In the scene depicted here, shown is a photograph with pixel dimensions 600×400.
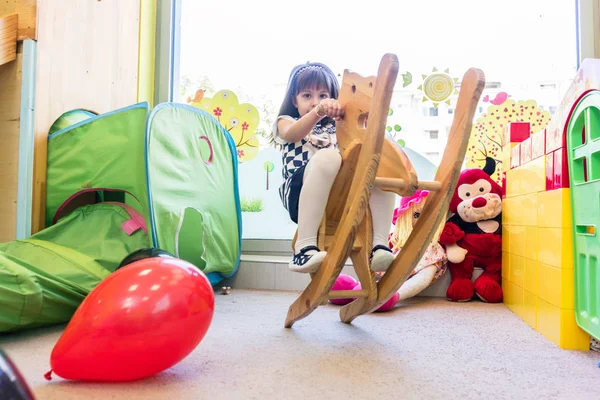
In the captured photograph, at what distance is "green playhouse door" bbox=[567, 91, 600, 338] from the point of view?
0.95 m

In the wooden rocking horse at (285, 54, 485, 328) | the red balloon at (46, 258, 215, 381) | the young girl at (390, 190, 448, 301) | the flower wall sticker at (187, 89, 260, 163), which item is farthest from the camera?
the flower wall sticker at (187, 89, 260, 163)

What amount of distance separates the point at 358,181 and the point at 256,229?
129cm

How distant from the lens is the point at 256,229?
2166mm

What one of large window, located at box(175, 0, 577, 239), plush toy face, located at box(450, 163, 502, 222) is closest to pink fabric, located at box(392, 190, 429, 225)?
plush toy face, located at box(450, 163, 502, 222)

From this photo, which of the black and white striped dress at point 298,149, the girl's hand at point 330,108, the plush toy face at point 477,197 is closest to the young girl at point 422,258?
the plush toy face at point 477,197

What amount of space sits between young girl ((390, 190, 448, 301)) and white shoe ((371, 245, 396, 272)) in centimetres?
56

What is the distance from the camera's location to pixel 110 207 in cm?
142

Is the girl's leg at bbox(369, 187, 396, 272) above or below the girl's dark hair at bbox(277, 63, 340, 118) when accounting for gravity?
below

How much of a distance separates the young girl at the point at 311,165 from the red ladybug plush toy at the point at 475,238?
2.18ft

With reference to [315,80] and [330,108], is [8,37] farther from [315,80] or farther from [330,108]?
[330,108]

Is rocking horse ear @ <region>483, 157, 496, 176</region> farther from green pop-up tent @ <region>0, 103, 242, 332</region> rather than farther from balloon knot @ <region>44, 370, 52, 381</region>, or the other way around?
balloon knot @ <region>44, 370, 52, 381</region>

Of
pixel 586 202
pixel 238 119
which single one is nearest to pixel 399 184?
pixel 586 202

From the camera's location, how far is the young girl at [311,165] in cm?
103

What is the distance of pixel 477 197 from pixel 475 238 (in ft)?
0.49
